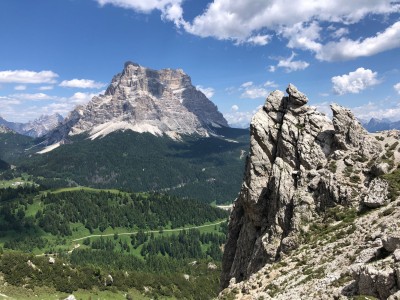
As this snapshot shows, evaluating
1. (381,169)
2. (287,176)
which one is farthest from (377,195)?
(287,176)

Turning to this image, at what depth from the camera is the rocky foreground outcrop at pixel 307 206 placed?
129 ft

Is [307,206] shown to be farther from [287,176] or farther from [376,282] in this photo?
[376,282]

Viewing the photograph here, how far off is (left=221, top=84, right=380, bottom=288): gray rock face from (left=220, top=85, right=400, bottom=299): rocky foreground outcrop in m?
0.16

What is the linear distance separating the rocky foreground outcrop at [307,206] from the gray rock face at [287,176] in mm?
161

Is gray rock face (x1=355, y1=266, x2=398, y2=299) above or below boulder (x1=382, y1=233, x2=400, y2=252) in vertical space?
below

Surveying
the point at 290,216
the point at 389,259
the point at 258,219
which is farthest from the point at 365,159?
the point at 389,259

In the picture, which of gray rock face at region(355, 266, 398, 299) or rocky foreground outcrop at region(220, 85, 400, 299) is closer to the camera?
gray rock face at region(355, 266, 398, 299)

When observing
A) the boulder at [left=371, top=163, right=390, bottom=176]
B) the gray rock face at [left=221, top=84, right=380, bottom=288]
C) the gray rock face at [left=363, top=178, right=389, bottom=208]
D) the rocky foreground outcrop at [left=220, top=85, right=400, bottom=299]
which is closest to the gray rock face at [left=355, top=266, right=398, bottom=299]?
the rocky foreground outcrop at [left=220, top=85, right=400, bottom=299]

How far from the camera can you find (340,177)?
57.4 meters

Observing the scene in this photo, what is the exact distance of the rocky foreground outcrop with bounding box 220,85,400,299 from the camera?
129ft

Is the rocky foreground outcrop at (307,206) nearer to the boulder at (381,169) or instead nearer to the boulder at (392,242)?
the boulder at (381,169)

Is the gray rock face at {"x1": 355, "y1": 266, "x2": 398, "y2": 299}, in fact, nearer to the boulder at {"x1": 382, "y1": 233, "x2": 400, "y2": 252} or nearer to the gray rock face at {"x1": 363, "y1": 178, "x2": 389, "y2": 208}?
the boulder at {"x1": 382, "y1": 233, "x2": 400, "y2": 252}

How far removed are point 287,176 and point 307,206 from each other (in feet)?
26.1

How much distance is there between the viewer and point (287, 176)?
6350cm
